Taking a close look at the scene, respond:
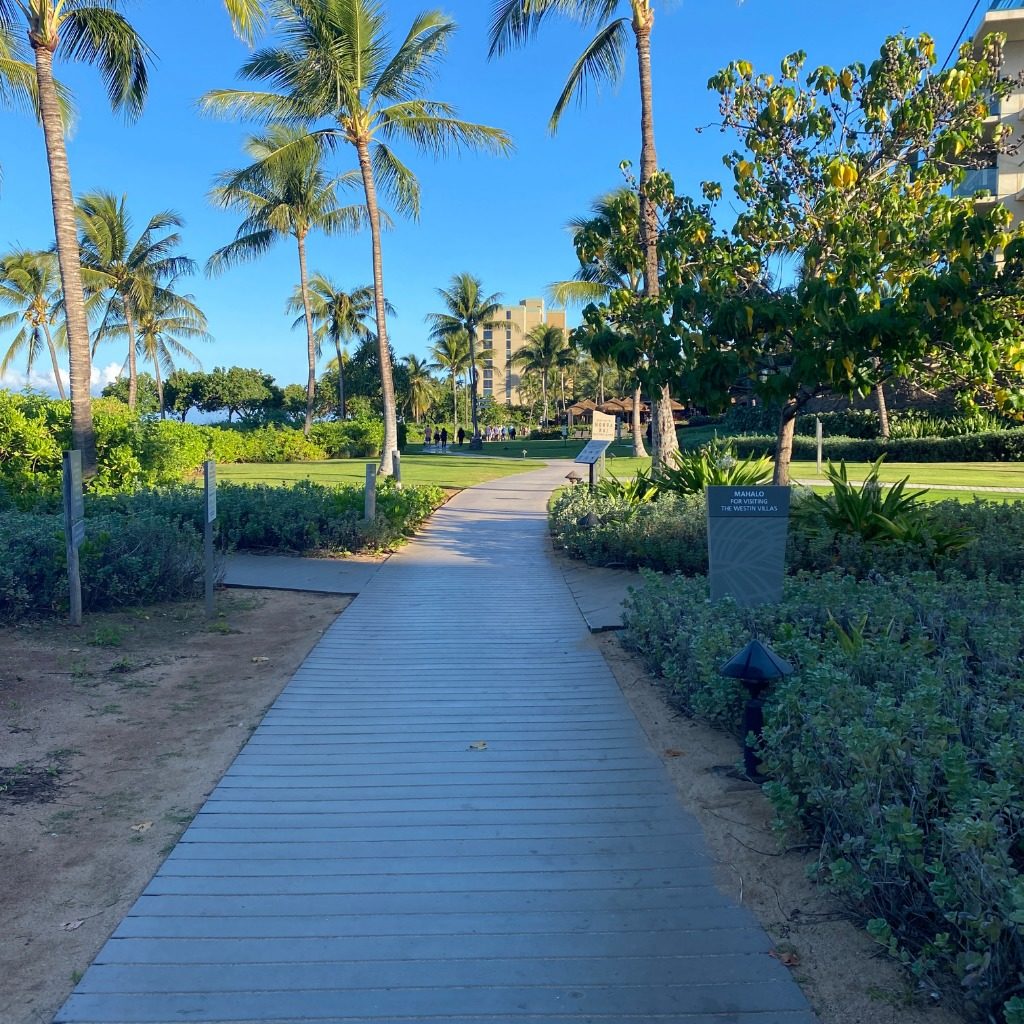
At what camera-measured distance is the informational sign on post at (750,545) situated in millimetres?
6859

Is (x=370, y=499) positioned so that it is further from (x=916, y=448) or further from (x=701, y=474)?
(x=916, y=448)

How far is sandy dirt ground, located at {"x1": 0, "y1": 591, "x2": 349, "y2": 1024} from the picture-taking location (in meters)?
3.56

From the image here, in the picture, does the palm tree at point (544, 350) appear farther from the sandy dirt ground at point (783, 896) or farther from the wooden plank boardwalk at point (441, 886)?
the sandy dirt ground at point (783, 896)

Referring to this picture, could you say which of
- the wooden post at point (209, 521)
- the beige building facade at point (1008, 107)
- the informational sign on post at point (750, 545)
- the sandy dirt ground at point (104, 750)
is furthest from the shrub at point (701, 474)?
the beige building facade at point (1008, 107)

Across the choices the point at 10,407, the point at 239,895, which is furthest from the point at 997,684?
the point at 10,407

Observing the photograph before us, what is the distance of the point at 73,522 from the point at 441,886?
5656mm

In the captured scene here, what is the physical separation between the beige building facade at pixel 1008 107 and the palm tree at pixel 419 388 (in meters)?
46.1

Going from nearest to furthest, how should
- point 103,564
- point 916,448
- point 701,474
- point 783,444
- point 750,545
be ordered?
point 750,545
point 103,564
point 783,444
point 701,474
point 916,448

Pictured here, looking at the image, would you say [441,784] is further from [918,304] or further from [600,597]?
[918,304]

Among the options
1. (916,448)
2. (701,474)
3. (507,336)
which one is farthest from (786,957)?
(507,336)

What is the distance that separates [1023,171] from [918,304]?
130 feet

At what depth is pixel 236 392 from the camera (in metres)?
76.7

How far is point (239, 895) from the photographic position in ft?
12.3

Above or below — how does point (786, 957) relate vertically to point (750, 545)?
below
